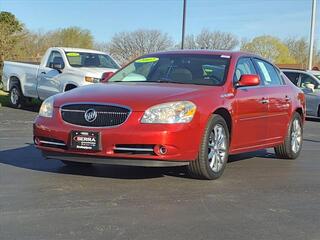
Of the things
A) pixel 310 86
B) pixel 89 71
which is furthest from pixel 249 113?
pixel 310 86

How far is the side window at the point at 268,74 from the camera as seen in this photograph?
861 centimetres

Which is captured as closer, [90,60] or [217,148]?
[217,148]

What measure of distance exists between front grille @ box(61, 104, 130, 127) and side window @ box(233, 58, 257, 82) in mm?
1857

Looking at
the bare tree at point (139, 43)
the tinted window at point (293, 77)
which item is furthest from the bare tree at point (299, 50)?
the tinted window at point (293, 77)

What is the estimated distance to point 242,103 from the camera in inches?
297

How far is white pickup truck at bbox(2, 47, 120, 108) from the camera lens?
15016 millimetres

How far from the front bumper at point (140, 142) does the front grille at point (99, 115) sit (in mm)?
72

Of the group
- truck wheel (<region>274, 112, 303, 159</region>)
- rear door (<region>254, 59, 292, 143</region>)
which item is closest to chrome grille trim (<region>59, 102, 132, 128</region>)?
rear door (<region>254, 59, 292, 143</region>)

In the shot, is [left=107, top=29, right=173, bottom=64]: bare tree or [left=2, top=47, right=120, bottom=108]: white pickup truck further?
[left=107, top=29, right=173, bottom=64]: bare tree

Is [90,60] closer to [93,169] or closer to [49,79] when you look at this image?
[49,79]

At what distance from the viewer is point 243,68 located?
317 inches

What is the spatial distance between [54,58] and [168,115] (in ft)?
33.9

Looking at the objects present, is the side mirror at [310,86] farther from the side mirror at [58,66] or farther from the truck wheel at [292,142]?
the truck wheel at [292,142]

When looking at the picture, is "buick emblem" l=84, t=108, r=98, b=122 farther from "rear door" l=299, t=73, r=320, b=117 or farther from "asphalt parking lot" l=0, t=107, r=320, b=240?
"rear door" l=299, t=73, r=320, b=117
